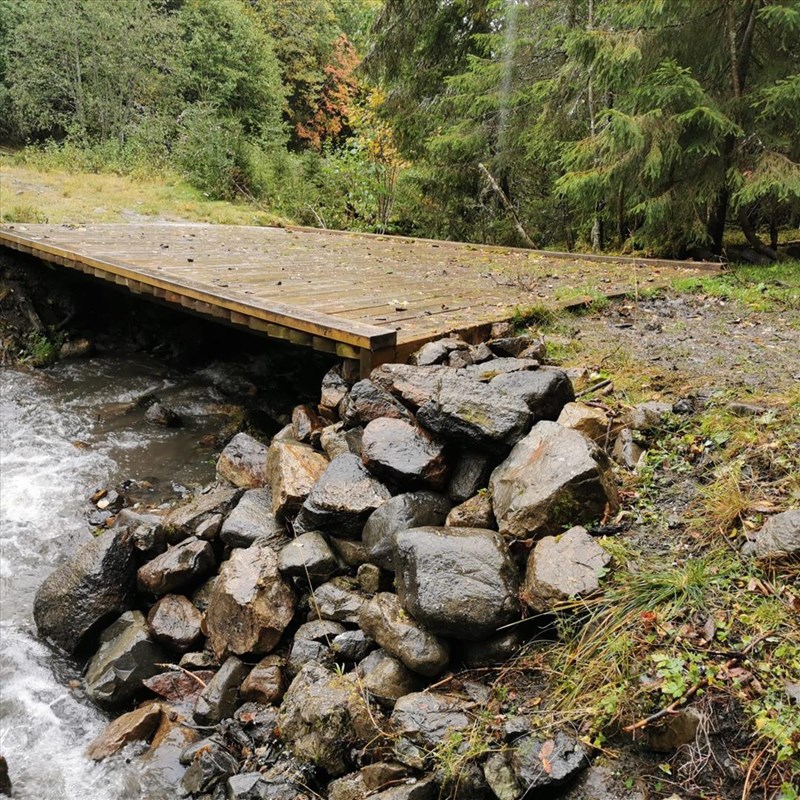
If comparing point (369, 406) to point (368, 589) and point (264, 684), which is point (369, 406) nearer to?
point (368, 589)

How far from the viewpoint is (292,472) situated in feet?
12.4

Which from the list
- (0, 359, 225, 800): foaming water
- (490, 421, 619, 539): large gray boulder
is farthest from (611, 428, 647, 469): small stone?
(0, 359, 225, 800): foaming water

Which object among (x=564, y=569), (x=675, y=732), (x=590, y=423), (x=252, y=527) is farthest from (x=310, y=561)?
(x=675, y=732)

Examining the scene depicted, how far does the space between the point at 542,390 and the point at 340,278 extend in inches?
141

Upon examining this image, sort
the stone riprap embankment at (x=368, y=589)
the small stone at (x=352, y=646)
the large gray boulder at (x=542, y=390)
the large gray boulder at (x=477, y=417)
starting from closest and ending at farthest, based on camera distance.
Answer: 1. the stone riprap embankment at (x=368, y=589)
2. the small stone at (x=352, y=646)
3. the large gray boulder at (x=477, y=417)
4. the large gray boulder at (x=542, y=390)

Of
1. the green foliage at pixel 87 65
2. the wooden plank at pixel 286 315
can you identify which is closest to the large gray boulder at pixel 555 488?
the wooden plank at pixel 286 315

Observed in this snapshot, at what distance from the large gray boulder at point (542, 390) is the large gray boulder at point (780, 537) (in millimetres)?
1301

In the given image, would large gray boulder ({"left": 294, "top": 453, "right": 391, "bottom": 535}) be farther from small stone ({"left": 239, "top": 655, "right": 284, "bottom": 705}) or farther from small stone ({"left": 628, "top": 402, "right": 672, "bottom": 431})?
small stone ({"left": 628, "top": 402, "right": 672, "bottom": 431})

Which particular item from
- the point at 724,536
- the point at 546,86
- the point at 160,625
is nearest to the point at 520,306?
the point at 724,536

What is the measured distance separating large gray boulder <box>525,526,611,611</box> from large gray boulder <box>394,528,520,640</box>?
0.09m

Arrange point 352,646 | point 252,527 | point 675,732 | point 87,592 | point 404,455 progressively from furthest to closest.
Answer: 1. point 252,527
2. point 87,592
3. point 404,455
4. point 352,646
5. point 675,732

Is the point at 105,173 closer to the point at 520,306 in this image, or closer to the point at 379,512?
the point at 520,306

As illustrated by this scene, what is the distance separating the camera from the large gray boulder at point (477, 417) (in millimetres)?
3115

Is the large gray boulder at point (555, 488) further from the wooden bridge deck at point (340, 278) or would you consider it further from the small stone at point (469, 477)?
the wooden bridge deck at point (340, 278)
